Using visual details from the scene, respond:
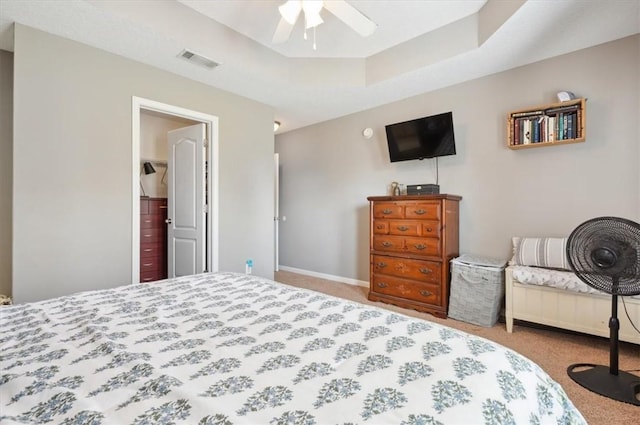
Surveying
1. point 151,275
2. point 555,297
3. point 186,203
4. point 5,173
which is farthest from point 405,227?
point 5,173

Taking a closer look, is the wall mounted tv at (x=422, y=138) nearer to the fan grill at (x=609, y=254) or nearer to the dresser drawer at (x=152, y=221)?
the fan grill at (x=609, y=254)

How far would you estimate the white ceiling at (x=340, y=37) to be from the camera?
2.25 meters

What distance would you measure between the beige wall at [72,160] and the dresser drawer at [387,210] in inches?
93.8

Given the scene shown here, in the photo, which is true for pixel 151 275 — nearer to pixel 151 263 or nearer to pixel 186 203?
pixel 151 263

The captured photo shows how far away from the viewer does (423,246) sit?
3236mm

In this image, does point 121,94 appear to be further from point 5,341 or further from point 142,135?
point 5,341

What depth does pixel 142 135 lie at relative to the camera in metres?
4.27

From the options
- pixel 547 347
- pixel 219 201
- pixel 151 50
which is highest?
pixel 151 50

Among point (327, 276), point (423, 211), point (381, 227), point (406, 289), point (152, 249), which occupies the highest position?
point (423, 211)

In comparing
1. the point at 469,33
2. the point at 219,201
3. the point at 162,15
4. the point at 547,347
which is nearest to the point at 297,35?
the point at 162,15

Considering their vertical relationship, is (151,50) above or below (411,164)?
above

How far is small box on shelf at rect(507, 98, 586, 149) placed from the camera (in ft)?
8.50

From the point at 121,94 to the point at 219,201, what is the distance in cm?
136

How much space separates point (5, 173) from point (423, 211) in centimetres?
381
